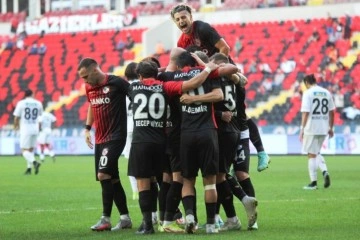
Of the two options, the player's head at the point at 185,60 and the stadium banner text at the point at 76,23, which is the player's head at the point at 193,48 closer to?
the player's head at the point at 185,60

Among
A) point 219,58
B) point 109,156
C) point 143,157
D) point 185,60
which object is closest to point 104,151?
point 109,156

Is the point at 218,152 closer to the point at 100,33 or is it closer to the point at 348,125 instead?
the point at 348,125

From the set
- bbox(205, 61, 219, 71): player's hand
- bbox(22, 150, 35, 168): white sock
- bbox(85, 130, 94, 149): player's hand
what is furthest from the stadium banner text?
bbox(205, 61, 219, 71): player's hand

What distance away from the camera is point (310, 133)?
20.9 m

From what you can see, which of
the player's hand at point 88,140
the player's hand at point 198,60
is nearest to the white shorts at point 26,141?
the player's hand at point 88,140

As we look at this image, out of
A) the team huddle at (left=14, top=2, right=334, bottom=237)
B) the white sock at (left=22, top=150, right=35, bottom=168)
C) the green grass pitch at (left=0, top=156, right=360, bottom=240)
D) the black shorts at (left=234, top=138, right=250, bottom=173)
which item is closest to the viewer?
the team huddle at (left=14, top=2, right=334, bottom=237)

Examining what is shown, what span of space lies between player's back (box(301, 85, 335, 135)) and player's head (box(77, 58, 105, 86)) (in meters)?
8.80

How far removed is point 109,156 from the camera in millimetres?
12602

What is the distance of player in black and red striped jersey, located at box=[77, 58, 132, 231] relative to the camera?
1265 cm

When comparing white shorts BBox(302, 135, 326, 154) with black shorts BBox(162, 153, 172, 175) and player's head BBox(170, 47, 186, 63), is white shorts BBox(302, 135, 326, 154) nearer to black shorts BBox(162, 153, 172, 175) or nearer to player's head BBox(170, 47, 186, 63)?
black shorts BBox(162, 153, 172, 175)

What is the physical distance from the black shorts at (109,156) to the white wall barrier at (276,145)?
2565cm

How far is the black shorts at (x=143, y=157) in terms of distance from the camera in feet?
38.9

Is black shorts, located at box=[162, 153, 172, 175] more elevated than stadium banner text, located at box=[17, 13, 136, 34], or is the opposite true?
stadium banner text, located at box=[17, 13, 136, 34]

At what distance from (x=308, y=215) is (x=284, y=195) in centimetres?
416
